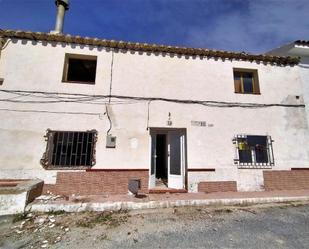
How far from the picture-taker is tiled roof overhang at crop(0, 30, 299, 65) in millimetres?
7799

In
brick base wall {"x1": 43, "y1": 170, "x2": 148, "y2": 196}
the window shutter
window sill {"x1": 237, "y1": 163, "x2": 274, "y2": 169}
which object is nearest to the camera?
brick base wall {"x1": 43, "y1": 170, "x2": 148, "y2": 196}

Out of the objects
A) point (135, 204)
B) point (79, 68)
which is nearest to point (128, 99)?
point (79, 68)

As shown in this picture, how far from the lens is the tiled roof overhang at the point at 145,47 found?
7.80 m

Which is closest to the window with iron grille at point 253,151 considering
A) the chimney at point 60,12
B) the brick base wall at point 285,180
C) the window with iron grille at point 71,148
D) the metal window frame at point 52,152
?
the brick base wall at point 285,180

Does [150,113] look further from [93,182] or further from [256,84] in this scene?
[256,84]

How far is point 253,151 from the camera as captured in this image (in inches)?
340

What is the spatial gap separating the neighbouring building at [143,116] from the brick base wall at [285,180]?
4cm

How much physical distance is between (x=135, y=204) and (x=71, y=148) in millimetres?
3038

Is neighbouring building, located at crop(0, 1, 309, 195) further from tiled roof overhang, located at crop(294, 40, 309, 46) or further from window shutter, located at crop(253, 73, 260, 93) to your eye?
tiled roof overhang, located at crop(294, 40, 309, 46)

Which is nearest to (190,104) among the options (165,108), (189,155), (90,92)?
(165,108)

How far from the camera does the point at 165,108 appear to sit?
8.29 m

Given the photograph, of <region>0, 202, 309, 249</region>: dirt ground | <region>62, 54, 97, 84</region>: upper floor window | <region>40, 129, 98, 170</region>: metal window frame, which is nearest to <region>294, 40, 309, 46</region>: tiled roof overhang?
<region>0, 202, 309, 249</region>: dirt ground

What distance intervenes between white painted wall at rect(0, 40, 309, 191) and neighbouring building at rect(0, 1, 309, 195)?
0.04 meters

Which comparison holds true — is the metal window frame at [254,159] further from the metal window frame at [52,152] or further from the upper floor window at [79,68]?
the upper floor window at [79,68]
